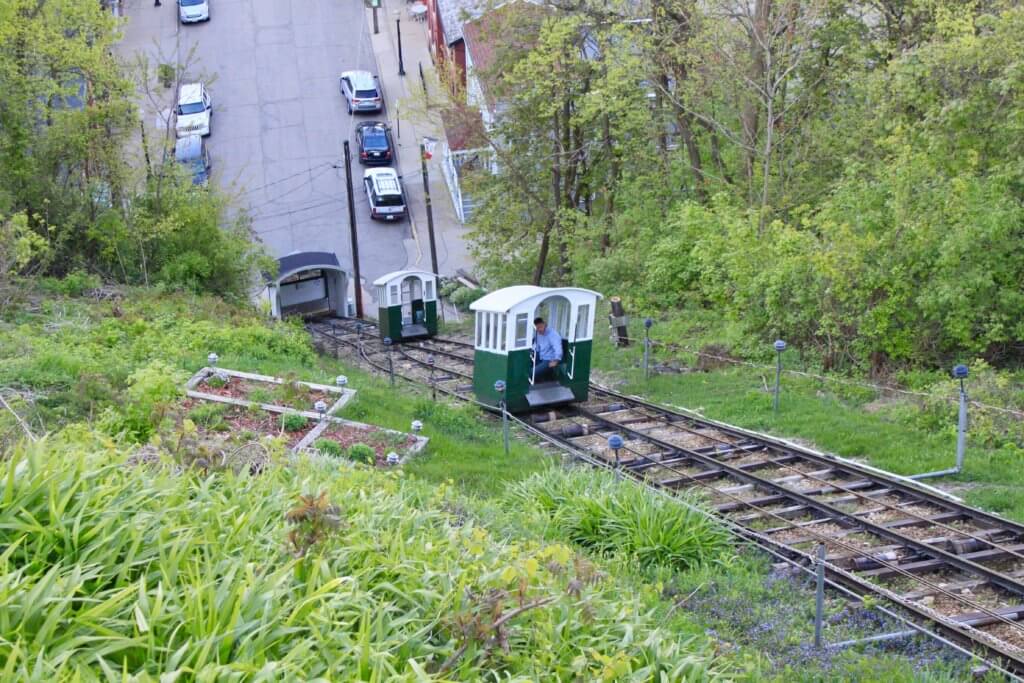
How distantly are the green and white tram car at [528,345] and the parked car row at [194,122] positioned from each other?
31536mm

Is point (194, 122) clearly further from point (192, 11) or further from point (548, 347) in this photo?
point (548, 347)

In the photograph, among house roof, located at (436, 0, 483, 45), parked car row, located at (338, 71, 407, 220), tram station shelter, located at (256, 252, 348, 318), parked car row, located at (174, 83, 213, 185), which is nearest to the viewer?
tram station shelter, located at (256, 252, 348, 318)

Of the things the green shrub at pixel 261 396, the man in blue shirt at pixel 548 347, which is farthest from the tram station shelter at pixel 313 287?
the green shrub at pixel 261 396

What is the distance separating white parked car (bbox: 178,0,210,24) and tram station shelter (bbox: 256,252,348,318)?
27.3 meters

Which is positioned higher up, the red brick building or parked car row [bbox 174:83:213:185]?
the red brick building

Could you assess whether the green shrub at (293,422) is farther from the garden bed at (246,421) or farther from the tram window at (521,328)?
the tram window at (521,328)

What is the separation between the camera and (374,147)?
5134 cm

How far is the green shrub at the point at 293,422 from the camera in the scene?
13203 millimetres

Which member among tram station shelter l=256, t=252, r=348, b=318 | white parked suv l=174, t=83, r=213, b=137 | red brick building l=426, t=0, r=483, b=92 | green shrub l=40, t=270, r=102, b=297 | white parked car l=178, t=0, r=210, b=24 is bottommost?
tram station shelter l=256, t=252, r=348, b=318

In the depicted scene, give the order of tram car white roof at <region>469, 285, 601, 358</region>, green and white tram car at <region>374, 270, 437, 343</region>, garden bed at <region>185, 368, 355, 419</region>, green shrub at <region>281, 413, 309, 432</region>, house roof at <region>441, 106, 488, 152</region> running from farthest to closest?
house roof at <region>441, 106, 488, 152</region> → green and white tram car at <region>374, 270, 437, 343</region> → tram car white roof at <region>469, 285, 601, 358</region> → garden bed at <region>185, 368, 355, 419</region> → green shrub at <region>281, 413, 309, 432</region>

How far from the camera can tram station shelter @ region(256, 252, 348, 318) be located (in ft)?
124

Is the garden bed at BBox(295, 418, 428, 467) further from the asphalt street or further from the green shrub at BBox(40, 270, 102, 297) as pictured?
the asphalt street

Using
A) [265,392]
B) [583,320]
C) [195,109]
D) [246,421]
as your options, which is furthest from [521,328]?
[195,109]

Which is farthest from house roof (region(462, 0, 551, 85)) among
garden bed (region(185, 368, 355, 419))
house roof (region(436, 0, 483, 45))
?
garden bed (region(185, 368, 355, 419))
